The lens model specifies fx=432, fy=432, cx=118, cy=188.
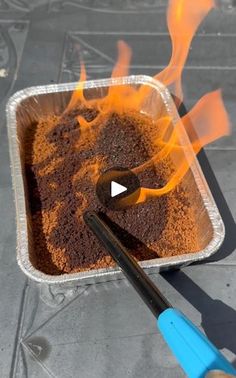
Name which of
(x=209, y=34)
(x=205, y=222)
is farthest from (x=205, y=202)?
(x=209, y=34)

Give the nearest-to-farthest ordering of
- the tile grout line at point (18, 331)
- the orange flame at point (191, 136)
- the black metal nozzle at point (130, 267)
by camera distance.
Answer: the black metal nozzle at point (130, 267), the tile grout line at point (18, 331), the orange flame at point (191, 136)

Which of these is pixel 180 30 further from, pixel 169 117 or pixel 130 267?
pixel 130 267

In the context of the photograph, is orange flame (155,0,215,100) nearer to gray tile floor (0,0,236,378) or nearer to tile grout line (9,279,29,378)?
gray tile floor (0,0,236,378)

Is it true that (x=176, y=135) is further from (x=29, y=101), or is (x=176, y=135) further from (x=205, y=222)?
(x=29, y=101)

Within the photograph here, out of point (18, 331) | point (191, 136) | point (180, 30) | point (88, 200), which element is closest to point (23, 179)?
point (88, 200)

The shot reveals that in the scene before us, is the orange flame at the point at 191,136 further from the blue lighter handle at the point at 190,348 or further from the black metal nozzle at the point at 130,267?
the blue lighter handle at the point at 190,348

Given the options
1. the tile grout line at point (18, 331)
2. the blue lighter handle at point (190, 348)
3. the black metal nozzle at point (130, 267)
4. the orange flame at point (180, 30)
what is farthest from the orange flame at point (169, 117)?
the blue lighter handle at point (190, 348)
